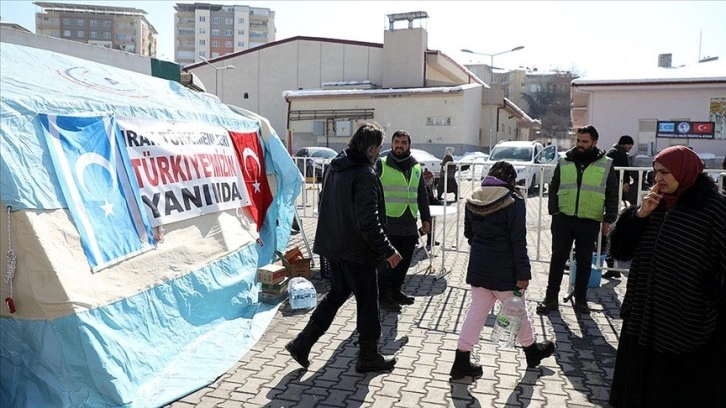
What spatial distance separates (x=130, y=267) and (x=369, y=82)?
3478 cm

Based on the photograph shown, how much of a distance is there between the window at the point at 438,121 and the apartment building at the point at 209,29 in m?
82.1

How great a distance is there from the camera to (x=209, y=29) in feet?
349

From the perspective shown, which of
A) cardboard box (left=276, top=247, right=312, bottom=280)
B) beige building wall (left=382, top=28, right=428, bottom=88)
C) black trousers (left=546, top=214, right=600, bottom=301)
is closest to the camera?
black trousers (left=546, top=214, right=600, bottom=301)

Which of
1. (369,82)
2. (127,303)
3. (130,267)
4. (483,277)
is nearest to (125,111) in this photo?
(130,267)

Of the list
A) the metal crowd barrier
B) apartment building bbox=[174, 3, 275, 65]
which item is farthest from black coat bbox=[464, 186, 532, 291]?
apartment building bbox=[174, 3, 275, 65]

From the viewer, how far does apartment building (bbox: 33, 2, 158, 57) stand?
102 metres

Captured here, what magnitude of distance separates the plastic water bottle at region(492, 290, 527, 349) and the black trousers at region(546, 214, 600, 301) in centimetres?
172

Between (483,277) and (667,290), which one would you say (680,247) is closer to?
(667,290)

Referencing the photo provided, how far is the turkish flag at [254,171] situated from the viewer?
6383 mm

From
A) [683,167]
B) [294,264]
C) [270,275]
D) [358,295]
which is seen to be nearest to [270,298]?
[270,275]

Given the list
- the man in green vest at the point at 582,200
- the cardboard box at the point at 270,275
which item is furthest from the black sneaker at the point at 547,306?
the cardboard box at the point at 270,275

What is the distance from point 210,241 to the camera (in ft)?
17.4

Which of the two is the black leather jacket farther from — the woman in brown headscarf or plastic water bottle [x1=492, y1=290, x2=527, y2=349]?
the woman in brown headscarf

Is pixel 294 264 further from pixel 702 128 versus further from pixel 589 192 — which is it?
pixel 702 128
